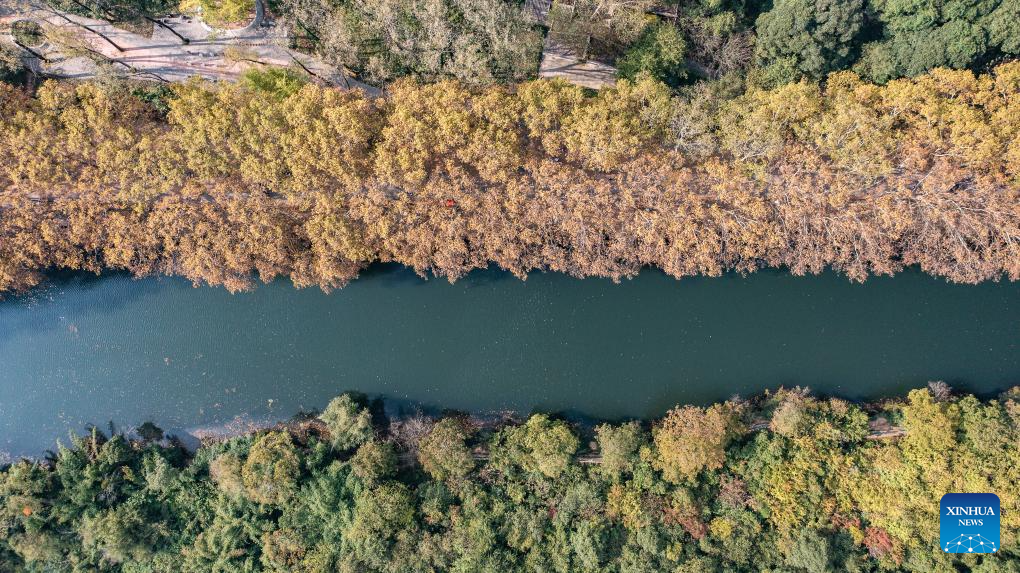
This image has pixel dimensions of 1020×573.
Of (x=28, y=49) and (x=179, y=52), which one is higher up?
(x=179, y=52)

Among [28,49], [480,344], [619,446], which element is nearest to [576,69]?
[480,344]

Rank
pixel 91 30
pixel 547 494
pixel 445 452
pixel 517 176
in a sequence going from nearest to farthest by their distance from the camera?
pixel 517 176 → pixel 445 452 → pixel 547 494 → pixel 91 30

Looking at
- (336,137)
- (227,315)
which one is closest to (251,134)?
(336,137)

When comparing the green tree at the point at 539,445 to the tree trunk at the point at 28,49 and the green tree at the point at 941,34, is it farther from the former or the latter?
the tree trunk at the point at 28,49

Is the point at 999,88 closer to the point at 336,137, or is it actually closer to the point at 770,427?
the point at 770,427

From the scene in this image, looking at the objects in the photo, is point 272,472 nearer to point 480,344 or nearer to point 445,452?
point 445,452

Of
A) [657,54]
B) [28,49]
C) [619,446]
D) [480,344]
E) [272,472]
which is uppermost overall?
[657,54]
